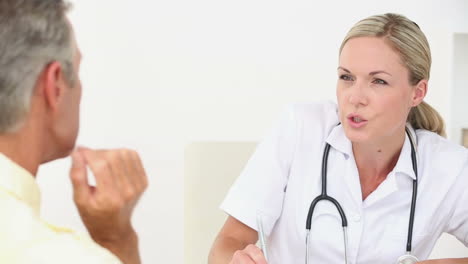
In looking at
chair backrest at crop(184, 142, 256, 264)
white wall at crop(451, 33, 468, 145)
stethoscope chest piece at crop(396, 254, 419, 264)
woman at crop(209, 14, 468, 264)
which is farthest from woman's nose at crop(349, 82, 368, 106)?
white wall at crop(451, 33, 468, 145)

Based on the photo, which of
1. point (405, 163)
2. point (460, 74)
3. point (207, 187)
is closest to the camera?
point (405, 163)

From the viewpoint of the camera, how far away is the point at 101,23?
2.21m

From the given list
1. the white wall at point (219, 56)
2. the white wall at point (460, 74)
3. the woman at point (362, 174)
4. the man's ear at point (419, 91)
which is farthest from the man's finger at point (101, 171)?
the white wall at point (460, 74)

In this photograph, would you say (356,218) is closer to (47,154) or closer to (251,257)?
(251,257)

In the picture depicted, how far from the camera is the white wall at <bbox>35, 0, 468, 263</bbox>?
2.19 m

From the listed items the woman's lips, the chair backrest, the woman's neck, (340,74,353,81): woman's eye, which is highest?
(340,74,353,81): woman's eye

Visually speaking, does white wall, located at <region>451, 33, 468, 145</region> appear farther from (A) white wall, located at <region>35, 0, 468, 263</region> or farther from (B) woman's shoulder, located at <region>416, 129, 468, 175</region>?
(B) woman's shoulder, located at <region>416, 129, 468, 175</region>

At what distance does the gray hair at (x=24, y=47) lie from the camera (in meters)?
0.79

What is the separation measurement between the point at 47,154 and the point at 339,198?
0.83 m

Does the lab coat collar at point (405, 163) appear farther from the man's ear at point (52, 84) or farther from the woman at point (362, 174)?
the man's ear at point (52, 84)

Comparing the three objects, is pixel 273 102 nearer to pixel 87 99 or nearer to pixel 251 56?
pixel 251 56

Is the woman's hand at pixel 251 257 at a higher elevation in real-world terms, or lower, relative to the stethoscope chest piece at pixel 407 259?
higher

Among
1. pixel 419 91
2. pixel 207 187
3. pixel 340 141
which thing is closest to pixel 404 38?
pixel 419 91

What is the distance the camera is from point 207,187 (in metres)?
1.90
